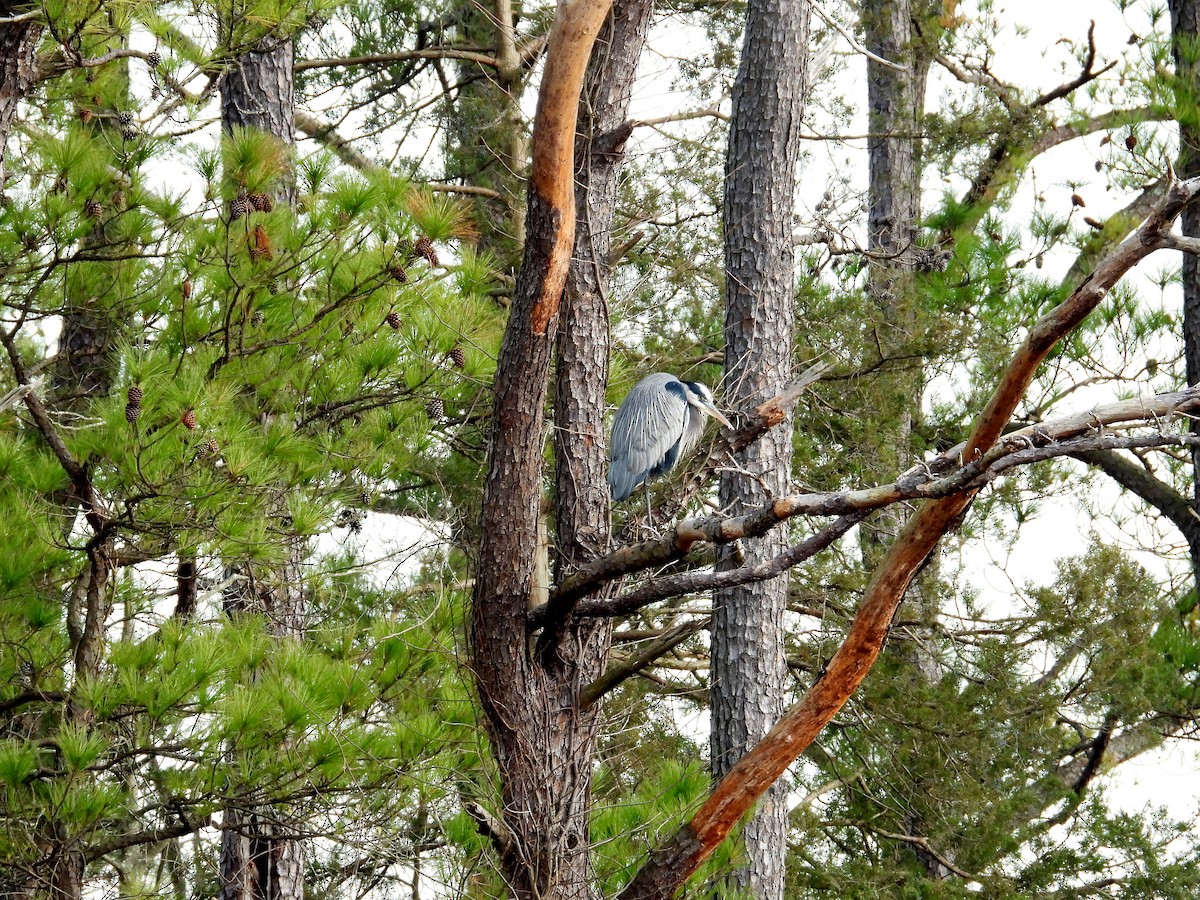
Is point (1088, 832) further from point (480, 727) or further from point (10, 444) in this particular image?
point (10, 444)

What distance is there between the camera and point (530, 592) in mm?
3219

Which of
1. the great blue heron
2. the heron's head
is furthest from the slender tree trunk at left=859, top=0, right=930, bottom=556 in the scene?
the heron's head

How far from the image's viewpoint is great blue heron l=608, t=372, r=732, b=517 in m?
4.67

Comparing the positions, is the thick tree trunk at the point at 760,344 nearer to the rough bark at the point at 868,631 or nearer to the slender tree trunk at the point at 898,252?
the slender tree trunk at the point at 898,252

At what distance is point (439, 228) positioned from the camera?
3.90 m

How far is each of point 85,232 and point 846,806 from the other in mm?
4695

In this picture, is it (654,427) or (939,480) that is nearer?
(939,480)

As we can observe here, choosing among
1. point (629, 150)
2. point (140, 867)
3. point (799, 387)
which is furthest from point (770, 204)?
point (140, 867)

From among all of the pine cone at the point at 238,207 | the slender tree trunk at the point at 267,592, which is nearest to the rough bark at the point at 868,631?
the slender tree trunk at the point at 267,592

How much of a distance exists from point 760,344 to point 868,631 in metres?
2.30

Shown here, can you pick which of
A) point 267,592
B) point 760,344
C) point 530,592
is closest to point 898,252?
point 760,344

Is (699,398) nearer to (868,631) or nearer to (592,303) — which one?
(592,303)

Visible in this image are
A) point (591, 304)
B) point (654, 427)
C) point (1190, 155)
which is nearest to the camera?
point (591, 304)

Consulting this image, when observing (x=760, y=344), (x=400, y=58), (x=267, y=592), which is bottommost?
(x=267, y=592)
